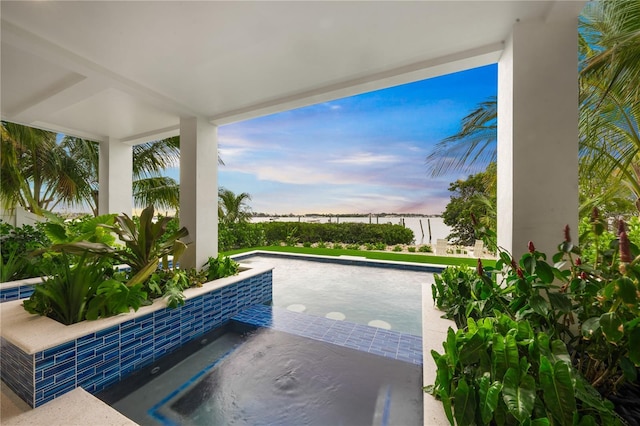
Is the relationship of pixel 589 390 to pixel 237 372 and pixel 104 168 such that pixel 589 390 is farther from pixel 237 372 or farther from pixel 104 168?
pixel 104 168

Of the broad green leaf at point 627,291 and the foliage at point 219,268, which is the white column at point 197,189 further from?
the broad green leaf at point 627,291

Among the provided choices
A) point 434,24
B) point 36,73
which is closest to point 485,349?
point 434,24

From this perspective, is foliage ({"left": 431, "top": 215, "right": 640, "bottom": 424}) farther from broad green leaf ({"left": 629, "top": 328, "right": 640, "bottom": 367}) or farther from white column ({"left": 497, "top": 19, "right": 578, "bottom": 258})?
white column ({"left": 497, "top": 19, "right": 578, "bottom": 258})

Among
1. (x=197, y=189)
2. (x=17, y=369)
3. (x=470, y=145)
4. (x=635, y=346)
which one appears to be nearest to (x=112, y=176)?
(x=197, y=189)

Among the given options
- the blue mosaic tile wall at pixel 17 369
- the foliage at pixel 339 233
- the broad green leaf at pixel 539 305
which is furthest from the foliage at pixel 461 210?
the blue mosaic tile wall at pixel 17 369

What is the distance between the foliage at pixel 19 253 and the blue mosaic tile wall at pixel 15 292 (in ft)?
0.89

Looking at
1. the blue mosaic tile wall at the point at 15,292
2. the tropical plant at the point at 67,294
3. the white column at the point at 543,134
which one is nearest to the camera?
the white column at the point at 543,134

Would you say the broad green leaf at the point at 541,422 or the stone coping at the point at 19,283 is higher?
the broad green leaf at the point at 541,422

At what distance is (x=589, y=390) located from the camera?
44.0 inches

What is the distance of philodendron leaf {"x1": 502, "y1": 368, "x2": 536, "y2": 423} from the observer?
3.10ft

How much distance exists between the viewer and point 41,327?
6.72 ft

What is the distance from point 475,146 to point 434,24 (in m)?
2.82

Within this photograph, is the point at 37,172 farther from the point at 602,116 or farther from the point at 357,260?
the point at 602,116

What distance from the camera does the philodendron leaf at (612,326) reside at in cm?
98
